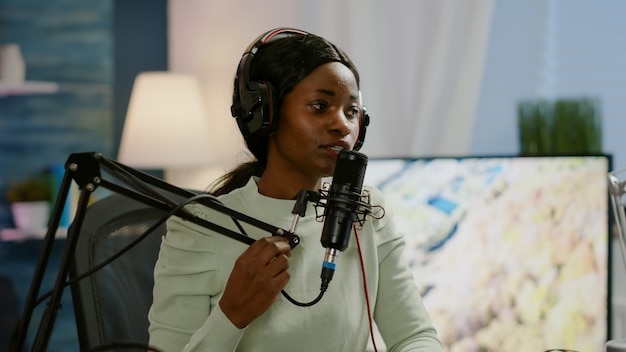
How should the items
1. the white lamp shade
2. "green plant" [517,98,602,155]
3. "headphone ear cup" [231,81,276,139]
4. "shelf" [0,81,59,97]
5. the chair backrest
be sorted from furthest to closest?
"shelf" [0,81,59,97] < the white lamp shade < "green plant" [517,98,602,155] < the chair backrest < "headphone ear cup" [231,81,276,139]

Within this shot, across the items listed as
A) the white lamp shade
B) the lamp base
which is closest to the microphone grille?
the lamp base

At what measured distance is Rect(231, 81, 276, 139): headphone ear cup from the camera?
1167 mm

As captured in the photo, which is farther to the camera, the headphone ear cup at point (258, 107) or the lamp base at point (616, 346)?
the headphone ear cup at point (258, 107)

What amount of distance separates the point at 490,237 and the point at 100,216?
82cm

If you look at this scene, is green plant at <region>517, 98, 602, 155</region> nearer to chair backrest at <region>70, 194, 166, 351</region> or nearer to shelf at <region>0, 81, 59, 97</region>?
chair backrest at <region>70, 194, 166, 351</region>

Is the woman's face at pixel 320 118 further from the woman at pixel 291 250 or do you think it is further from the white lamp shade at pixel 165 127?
the white lamp shade at pixel 165 127

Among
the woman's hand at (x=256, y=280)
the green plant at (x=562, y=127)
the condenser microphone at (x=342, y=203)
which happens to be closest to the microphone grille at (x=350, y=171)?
the condenser microphone at (x=342, y=203)

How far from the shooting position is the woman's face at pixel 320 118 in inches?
45.5

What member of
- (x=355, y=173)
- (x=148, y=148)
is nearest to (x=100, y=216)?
(x=355, y=173)

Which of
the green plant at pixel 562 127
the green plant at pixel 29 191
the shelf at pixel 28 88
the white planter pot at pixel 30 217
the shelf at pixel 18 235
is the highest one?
the shelf at pixel 28 88

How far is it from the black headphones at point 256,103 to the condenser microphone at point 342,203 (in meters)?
0.23

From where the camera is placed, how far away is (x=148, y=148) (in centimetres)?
293

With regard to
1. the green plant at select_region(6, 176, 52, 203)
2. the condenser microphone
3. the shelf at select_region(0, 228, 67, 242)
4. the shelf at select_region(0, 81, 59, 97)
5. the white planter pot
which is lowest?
the shelf at select_region(0, 228, 67, 242)

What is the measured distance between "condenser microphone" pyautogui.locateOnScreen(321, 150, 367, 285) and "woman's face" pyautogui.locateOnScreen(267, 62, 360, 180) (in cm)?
18
